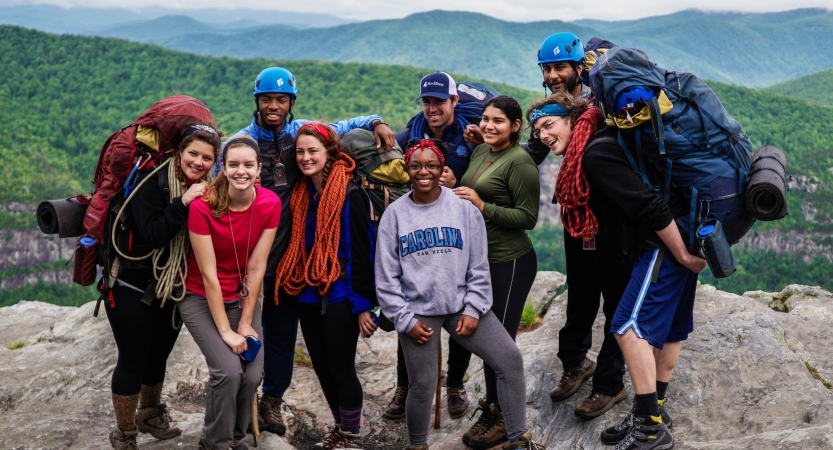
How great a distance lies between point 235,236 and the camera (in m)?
4.32

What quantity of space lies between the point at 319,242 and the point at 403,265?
0.71 meters

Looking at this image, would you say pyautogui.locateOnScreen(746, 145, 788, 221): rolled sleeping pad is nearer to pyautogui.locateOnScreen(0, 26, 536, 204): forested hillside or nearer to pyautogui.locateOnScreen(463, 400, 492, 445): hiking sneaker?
pyautogui.locateOnScreen(463, 400, 492, 445): hiking sneaker

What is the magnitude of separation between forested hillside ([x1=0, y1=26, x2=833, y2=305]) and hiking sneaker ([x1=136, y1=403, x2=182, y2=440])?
38.6m

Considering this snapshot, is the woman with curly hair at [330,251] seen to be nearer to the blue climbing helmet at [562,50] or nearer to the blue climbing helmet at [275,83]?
the blue climbing helmet at [275,83]

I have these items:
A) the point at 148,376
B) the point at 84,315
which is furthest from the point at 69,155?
the point at 148,376

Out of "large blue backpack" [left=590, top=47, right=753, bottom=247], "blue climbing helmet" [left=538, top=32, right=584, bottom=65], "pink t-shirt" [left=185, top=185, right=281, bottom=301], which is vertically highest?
"blue climbing helmet" [left=538, top=32, right=584, bottom=65]

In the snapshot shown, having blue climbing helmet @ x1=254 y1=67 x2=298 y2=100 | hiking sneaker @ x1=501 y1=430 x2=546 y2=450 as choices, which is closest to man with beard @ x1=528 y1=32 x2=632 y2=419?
hiking sneaker @ x1=501 y1=430 x2=546 y2=450

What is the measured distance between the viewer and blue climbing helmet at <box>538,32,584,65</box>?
213 inches

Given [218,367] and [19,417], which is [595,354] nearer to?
[218,367]

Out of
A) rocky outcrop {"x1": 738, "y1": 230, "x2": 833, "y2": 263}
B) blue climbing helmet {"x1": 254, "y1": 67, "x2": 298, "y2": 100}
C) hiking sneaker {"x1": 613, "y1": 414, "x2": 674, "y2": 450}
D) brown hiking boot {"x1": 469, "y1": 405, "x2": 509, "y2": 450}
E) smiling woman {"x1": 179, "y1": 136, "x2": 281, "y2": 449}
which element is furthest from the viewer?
rocky outcrop {"x1": 738, "y1": 230, "x2": 833, "y2": 263}

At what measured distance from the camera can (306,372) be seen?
7.69 m

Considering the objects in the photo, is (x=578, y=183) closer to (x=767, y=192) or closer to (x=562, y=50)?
(x=767, y=192)

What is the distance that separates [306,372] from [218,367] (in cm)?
355

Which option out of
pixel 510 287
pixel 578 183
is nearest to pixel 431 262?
pixel 510 287
